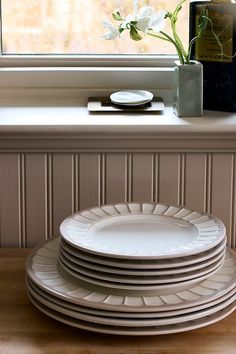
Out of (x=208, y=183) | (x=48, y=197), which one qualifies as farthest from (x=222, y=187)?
(x=48, y=197)

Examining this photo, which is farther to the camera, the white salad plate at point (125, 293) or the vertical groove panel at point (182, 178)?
the vertical groove panel at point (182, 178)

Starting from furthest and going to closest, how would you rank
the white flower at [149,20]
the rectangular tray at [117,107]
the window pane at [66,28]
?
the window pane at [66,28], the rectangular tray at [117,107], the white flower at [149,20]

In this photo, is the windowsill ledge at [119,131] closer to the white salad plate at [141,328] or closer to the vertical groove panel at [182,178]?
the vertical groove panel at [182,178]

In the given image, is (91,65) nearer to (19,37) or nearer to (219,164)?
(19,37)

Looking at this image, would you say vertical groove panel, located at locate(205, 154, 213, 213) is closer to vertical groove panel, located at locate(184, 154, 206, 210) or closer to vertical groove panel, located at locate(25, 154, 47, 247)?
vertical groove panel, located at locate(184, 154, 206, 210)

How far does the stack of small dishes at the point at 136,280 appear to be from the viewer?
109 cm

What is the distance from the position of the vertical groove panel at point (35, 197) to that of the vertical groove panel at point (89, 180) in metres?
0.07

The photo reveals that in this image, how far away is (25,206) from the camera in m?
1.50

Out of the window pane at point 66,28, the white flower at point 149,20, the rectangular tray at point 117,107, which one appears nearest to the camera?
the white flower at point 149,20

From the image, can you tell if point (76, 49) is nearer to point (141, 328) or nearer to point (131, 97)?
point (131, 97)

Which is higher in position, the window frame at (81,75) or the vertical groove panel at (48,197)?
the window frame at (81,75)

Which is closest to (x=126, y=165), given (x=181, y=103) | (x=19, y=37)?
(x=181, y=103)

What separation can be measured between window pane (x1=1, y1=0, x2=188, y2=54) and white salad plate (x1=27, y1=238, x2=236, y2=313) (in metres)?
0.59

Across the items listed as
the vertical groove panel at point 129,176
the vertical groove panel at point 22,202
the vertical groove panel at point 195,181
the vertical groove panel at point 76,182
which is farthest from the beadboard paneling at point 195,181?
the vertical groove panel at point 22,202
